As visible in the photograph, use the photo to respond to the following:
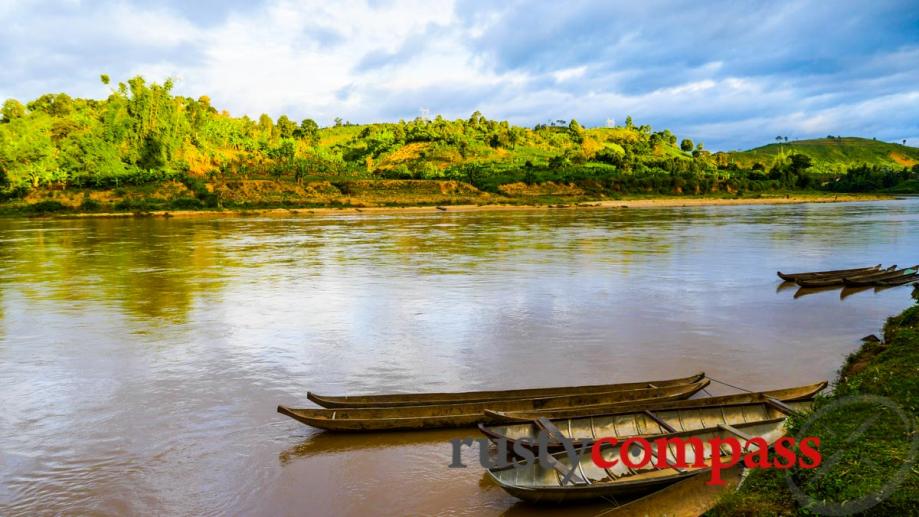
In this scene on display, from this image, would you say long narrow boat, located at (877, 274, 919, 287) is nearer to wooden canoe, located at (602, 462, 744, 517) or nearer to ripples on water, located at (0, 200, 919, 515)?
ripples on water, located at (0, 200, 919, 515)

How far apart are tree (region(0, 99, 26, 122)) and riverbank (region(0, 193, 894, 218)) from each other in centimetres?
3888

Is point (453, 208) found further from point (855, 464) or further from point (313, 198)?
point (855, 464)

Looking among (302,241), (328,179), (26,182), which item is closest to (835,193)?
(328,179)

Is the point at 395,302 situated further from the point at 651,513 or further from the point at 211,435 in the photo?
the point at 651,513

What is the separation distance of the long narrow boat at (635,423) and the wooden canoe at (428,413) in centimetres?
74

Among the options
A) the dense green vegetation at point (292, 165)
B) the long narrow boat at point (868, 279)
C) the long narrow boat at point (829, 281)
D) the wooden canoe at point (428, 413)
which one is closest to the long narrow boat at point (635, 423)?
the wooden canoe at point (428, 413)

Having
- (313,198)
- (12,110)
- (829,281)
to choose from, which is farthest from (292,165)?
(829,281)

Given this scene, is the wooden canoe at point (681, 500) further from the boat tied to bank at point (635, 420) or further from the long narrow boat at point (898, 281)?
the long narrow boat at point (898, 281)

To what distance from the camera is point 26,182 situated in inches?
3142

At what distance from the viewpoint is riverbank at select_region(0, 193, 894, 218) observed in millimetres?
75562

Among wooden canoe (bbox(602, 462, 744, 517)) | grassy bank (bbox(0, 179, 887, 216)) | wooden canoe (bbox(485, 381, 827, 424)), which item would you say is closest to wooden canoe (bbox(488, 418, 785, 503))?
wooden canoe (bbox(602, 462, 744, 517))

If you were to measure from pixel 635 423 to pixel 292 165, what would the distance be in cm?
9392

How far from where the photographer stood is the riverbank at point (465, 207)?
75.6 metres

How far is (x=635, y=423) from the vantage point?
8.52m
